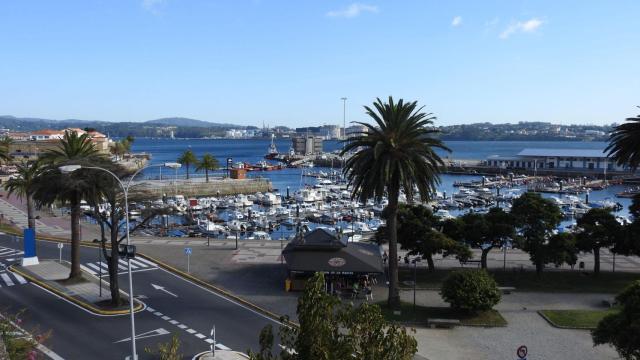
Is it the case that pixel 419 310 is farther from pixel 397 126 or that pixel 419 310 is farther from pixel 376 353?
pixel 376 353

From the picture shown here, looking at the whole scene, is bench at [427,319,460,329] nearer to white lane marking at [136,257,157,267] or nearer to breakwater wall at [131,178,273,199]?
white lane marking at [136,257,157,267]

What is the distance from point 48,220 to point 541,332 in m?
60.3

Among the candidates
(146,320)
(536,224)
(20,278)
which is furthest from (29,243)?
(536,224)

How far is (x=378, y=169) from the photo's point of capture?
3177cm

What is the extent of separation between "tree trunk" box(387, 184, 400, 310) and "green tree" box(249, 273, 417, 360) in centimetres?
2092

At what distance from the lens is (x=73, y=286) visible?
36594mm

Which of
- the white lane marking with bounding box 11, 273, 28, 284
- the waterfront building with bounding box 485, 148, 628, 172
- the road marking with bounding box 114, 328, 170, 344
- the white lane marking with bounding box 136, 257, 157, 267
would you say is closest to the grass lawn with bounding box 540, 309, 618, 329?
the road marking with bounding box 114, 328, 170, 344

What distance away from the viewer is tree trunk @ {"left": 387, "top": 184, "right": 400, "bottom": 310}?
3222cm

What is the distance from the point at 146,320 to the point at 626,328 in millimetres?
23601

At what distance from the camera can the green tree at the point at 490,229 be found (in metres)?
38.9

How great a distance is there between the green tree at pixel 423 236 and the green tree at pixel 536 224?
14.3 feet

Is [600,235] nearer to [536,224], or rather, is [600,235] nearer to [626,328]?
[536,224]

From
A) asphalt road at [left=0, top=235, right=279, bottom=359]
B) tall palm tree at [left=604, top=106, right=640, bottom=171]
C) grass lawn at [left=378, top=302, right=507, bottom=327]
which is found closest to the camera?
asphalt road at [left=0, top=235, right=279, bottom=359]

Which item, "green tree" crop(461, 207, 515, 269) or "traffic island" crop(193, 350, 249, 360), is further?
"green tree" crop(461, 207, 515, 269)
